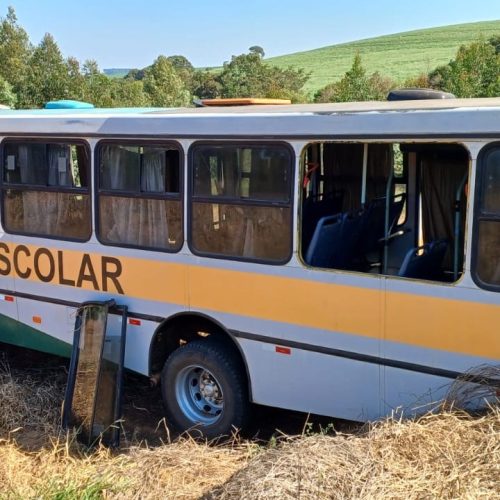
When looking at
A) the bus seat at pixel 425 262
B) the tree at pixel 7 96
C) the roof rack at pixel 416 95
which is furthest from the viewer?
the tree at pixel 7 96

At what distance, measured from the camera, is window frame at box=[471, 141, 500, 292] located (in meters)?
4.31

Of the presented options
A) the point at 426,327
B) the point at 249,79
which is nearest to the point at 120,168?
the point at 426,327

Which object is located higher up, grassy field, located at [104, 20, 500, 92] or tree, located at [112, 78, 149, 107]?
grassy field, located at [104, 20, 500, 92]

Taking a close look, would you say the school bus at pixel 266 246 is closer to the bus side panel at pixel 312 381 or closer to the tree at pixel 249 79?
the bus side panel at pixel 312 381

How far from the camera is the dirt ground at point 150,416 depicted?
5957mm

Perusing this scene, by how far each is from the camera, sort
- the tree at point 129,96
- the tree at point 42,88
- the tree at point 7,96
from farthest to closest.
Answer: the tree at point 129,96, the tree at point 42,88, the tree at point 7,96

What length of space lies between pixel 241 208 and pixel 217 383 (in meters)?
1.45

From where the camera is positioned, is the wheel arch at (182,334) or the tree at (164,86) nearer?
the wheel arch at (182,334)

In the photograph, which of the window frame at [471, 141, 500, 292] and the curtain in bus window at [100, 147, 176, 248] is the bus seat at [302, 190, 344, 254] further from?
the window frame at [471, 141, 500, 292]

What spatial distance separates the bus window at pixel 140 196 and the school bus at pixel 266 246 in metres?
0.01

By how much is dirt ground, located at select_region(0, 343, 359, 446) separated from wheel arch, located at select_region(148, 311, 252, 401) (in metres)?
0.50

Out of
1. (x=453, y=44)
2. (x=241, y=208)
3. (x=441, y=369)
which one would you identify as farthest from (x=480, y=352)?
(x=453, y=44)

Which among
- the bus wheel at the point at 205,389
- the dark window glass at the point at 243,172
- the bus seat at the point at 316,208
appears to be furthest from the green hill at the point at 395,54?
the bus wheel at the point at 205,389

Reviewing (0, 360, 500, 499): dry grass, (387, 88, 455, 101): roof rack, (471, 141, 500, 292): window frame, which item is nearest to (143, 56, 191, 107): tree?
(387, 88, 455, 101): roof rack
